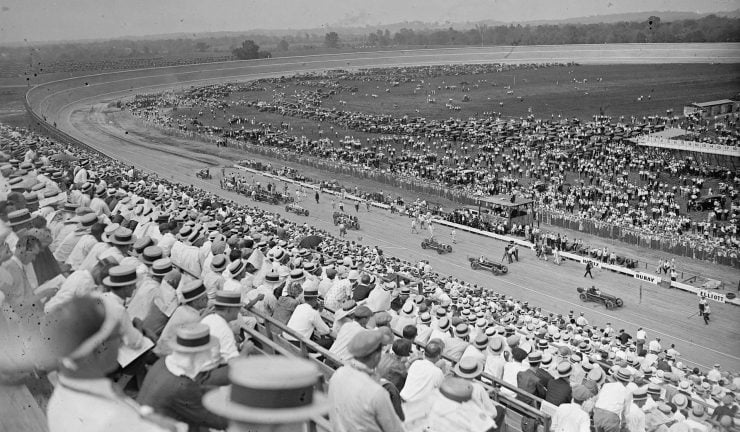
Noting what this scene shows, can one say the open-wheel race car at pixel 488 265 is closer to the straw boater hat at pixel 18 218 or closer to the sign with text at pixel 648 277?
the sign with text at pixel 648 277

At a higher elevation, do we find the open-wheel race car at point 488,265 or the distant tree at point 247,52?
the distant tree at point 247,52

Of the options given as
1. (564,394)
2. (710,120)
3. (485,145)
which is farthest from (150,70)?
(564,394)

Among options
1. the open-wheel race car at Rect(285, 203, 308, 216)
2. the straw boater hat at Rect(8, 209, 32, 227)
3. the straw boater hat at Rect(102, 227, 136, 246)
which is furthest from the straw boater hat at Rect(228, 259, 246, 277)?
the open-wheel race car at Rect(285, 203, 308, 216)

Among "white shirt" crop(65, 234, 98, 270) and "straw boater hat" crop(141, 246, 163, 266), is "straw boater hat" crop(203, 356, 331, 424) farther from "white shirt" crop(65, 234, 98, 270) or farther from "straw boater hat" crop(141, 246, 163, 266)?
"white shirt" crop(65, 234, 98, 270)

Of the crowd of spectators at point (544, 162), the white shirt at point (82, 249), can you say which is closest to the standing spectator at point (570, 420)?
the white shirt at point (82, 249)

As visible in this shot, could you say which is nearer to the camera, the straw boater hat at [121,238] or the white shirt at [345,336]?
the white shirt at [345,336]

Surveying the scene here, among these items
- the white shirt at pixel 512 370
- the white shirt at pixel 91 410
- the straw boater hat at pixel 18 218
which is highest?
the white shirt at pixel 91 410

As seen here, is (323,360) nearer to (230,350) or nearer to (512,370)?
(230,350)

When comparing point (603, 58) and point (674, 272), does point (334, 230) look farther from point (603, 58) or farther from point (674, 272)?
point (603, 58)
